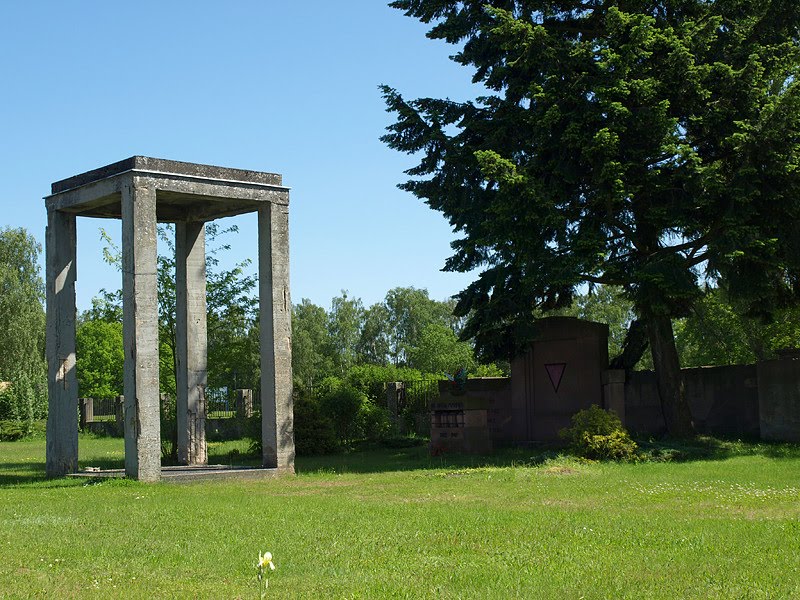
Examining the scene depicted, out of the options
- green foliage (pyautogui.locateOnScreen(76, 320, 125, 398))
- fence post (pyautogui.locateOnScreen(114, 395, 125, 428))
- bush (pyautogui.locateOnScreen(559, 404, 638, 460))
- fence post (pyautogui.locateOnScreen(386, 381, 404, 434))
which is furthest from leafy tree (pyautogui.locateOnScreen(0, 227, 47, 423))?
bush (pyautogui.locateOnScreen(559, 404, 638, 460))

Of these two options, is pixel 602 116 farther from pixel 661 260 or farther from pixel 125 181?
pixel 125 181

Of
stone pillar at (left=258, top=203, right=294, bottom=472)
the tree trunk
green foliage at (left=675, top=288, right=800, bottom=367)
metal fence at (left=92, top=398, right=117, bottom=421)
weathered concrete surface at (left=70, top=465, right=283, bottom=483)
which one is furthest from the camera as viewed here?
metal fence at (left=92, top=398, right=117, bottom=421)

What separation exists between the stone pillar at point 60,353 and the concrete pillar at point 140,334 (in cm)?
264

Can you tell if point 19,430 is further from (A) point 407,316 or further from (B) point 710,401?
(A) point 407,316

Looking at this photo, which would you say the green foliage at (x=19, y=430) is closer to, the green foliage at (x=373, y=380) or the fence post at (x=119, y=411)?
the fence post at (x=119, y=411)

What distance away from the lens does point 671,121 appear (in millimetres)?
20875

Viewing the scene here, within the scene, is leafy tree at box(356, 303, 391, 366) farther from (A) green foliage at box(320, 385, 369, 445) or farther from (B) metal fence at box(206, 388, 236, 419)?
(A) green foliage at box(320, 385, 369, 445)

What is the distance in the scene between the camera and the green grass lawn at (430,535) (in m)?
8.52

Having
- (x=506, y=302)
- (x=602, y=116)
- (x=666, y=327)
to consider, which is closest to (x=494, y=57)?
(x=602, y=116)

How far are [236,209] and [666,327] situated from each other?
11.0 meters

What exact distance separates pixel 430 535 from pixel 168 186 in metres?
11.6

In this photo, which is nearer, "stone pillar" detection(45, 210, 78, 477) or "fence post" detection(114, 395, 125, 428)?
"stone pillar" detection(45, 210, 78, 477)

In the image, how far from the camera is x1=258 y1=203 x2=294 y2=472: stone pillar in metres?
21.5

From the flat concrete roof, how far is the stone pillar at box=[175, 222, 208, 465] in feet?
5.48
